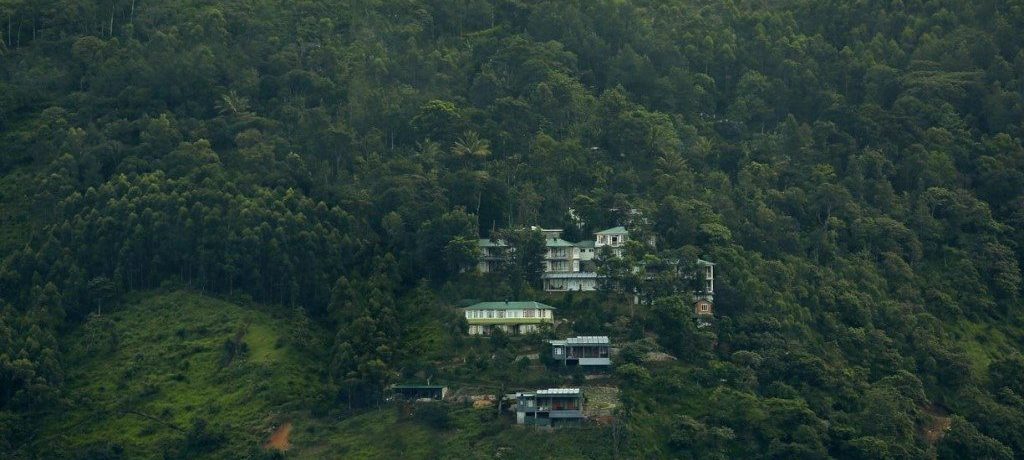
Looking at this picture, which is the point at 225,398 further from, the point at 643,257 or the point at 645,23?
the point at 645,23

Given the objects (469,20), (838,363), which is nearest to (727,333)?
(838,363)

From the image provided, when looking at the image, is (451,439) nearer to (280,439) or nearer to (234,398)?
(280,439)

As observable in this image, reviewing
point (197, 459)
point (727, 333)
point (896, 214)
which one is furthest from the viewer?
point (896, 214)

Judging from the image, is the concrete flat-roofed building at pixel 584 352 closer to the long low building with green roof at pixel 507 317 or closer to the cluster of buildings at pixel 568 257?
the long low building with green roof at pixel 507 317

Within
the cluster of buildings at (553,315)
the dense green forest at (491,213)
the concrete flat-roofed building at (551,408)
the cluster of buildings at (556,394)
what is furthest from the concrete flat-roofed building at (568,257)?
the concrete flat-roofed building at (551,408)

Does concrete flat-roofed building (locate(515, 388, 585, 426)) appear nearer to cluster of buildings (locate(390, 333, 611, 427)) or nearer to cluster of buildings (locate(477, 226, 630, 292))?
cluster of buildings (locate(390, 333, 611, 427))

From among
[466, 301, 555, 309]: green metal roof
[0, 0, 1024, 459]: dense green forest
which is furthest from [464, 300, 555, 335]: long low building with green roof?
[0, 0, 1024, 459]: dense green forest
